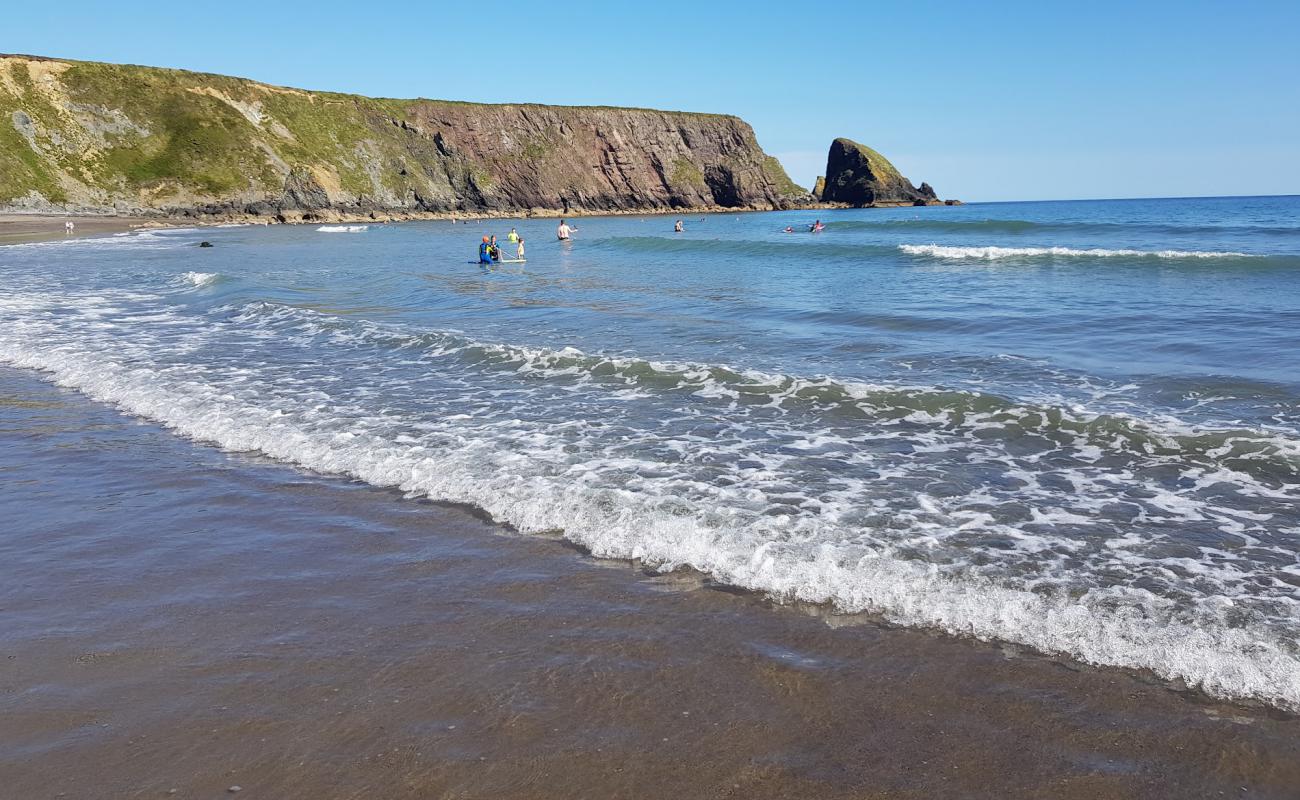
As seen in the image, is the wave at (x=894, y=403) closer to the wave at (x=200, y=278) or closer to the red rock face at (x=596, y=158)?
the wave at (x=200, y=278)

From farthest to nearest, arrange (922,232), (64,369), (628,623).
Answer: (922,232) < (64,369) < (628,623)

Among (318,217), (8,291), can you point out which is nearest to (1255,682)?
(8,291)

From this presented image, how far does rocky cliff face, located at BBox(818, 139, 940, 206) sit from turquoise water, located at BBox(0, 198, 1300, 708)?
5573 inches

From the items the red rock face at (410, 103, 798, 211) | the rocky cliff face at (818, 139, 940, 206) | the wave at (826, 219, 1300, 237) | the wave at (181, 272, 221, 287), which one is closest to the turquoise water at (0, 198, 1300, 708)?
the wave at (181, 272, 221, 287)

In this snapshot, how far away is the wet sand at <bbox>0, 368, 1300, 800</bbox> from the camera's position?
11.0 feet

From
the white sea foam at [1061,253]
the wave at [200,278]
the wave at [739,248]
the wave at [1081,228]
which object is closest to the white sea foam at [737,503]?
the wave at [200,278]

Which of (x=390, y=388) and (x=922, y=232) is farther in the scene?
(x=922, y=232)

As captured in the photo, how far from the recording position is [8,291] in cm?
2297

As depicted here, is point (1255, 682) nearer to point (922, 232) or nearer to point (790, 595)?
point (790, 595)

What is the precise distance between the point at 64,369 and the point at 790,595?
12169 millimetres

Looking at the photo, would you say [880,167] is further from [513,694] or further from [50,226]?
[513,694]

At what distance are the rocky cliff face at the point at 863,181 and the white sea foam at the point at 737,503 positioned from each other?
156218 millimetres

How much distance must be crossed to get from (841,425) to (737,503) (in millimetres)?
2960

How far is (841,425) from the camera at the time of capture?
9133mm
